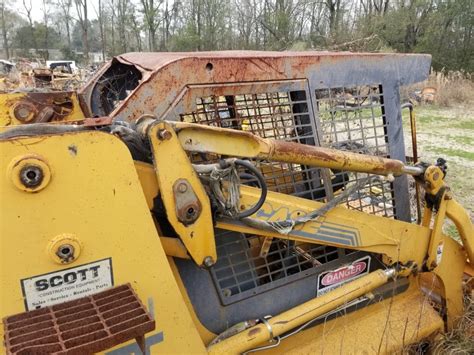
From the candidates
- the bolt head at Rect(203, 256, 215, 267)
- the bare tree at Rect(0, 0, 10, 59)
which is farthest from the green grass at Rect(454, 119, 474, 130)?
the bare tree at Rect(0, 0, 10, 59)

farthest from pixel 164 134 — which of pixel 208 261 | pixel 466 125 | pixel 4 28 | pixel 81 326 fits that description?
pixel 4 28

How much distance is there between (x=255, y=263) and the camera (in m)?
2.15

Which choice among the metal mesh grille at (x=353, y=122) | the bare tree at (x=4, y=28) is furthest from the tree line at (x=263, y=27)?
the metal mesh grille at (x=353, y=122)

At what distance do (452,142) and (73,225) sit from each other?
850 centimetres

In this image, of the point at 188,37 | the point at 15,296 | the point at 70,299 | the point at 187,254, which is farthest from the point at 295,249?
the point at 188,37

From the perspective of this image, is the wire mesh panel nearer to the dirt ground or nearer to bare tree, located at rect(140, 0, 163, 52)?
the dirt ground

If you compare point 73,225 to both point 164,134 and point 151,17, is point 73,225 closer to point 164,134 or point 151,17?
point 164,134

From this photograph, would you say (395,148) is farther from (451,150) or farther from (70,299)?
(451,150)

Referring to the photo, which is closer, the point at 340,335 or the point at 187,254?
the point at 187,254

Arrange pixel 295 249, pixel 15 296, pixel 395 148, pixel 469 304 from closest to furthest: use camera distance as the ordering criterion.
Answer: pixel 15 296 < pixel 295 249 < pixel 395 148 < pixel 469 304

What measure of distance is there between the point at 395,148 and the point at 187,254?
137 cm

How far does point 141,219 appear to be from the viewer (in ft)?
4.76

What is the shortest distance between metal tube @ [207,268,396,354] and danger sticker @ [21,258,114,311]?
1.89 feet

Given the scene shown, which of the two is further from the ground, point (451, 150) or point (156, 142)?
point (156, 142)
